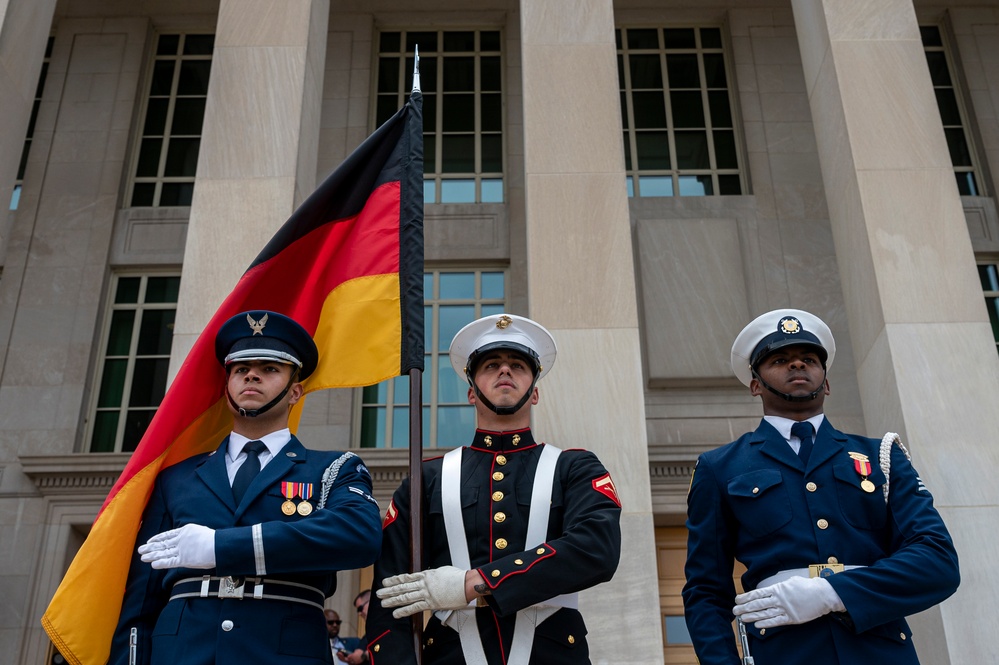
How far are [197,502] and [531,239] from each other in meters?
4.57

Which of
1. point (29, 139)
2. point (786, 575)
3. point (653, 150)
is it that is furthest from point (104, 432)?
point (786, 575)

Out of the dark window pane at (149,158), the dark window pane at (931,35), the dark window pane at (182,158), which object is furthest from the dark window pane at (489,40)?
the dark window pane at (931,35)

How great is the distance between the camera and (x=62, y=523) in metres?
11.2

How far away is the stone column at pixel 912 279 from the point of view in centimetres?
712

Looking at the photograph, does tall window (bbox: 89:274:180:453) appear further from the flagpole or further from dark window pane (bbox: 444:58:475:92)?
the flagpole

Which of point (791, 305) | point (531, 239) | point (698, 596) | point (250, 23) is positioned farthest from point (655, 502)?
point (698, 596)

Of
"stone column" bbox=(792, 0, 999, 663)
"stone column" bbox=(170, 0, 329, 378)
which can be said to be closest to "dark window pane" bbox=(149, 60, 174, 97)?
"stone column" bbox=(170, 0, 329, 378)

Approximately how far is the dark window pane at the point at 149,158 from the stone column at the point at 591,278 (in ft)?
21.1

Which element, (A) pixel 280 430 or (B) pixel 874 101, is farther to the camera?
(B) pixel 874 101

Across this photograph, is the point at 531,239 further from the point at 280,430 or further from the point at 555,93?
the point at 280,430

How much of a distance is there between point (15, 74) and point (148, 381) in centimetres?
435

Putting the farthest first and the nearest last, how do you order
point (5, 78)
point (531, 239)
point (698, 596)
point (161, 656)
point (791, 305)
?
point (791, 305), point (5, 78), point (531, 239), point (698, 596), point (161, 656)

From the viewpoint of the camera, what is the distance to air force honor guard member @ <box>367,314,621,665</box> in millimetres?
3703

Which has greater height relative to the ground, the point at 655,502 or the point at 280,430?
the point at 655,502
